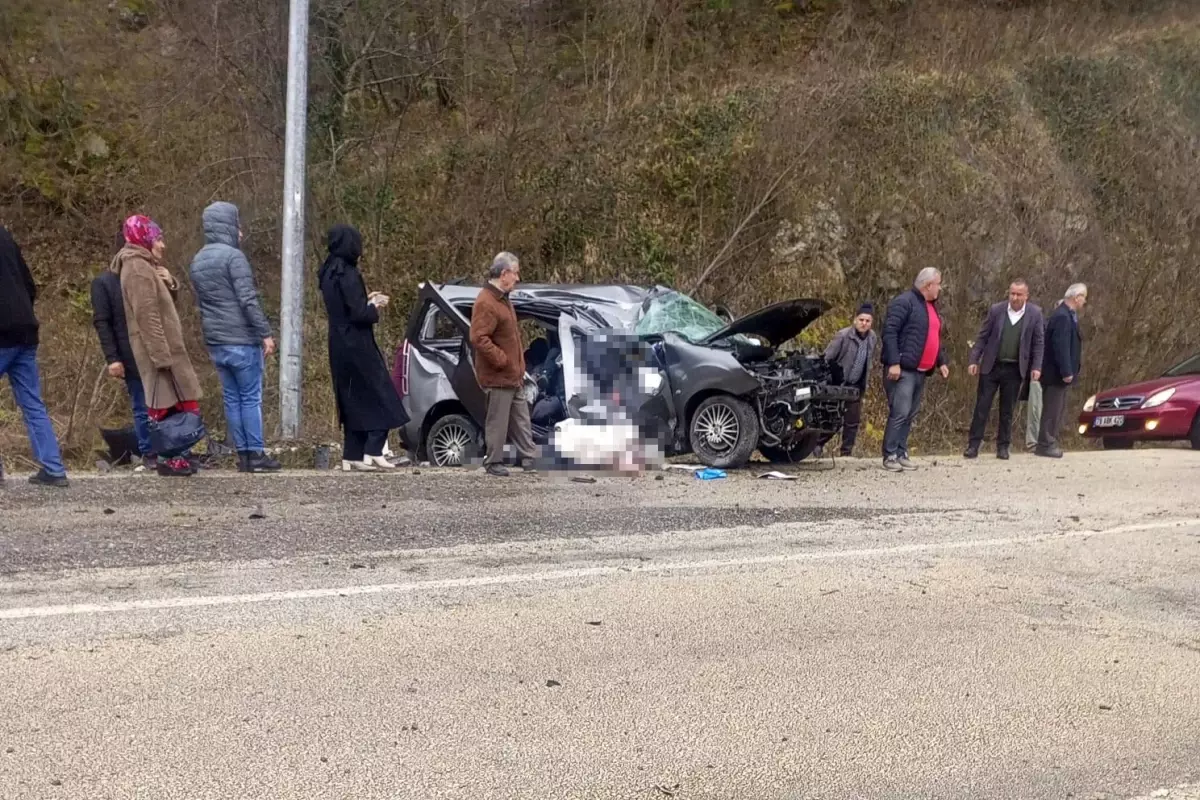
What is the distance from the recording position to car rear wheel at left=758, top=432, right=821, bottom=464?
449 inches

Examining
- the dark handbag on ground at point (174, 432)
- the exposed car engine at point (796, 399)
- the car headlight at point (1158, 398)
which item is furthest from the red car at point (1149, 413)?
the dark handbag on ground at point (174, 432)

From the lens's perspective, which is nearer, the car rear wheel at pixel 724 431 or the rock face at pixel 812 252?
the car rear wheel at pixel 724 431

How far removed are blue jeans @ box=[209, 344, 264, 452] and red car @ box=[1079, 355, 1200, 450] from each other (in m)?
10.8

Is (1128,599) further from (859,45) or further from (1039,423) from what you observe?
(859,45)

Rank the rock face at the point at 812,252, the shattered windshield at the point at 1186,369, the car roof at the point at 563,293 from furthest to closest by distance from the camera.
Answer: the rock face at the point at 812,252 < the shattered windshield at the point at 1186,369 < the car roof at the point at 563,293

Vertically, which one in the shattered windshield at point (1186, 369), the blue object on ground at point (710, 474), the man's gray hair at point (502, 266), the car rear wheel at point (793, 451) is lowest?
the blue object on ground at point (710, 474)

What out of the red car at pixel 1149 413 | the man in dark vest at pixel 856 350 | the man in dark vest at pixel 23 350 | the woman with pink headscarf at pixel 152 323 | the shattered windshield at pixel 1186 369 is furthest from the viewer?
the shattered windshield at pixel 1186 369

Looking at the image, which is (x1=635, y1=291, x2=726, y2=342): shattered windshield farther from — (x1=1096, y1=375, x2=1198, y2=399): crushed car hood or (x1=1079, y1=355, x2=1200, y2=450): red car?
(x1=1096, y1=375, x2=1198, y2=399): crushed car hood

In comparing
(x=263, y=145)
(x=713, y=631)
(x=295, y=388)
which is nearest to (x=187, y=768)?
(x=713, y=631)

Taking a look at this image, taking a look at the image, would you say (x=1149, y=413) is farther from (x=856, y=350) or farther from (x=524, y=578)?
(x=524, y=578)

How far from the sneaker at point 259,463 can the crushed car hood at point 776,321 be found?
4154mm

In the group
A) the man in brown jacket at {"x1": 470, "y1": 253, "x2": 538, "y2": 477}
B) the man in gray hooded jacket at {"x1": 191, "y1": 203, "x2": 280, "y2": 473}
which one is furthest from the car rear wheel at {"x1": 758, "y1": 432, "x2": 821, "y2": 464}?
the man in gray hooded jacket at {"x1": 191, "y1": 203, "x2": 280, "y2": 473}

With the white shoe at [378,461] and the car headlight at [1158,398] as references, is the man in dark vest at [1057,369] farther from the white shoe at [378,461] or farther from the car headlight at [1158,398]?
the white shoe at [378,461]

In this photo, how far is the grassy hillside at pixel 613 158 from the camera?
18.1 meters
